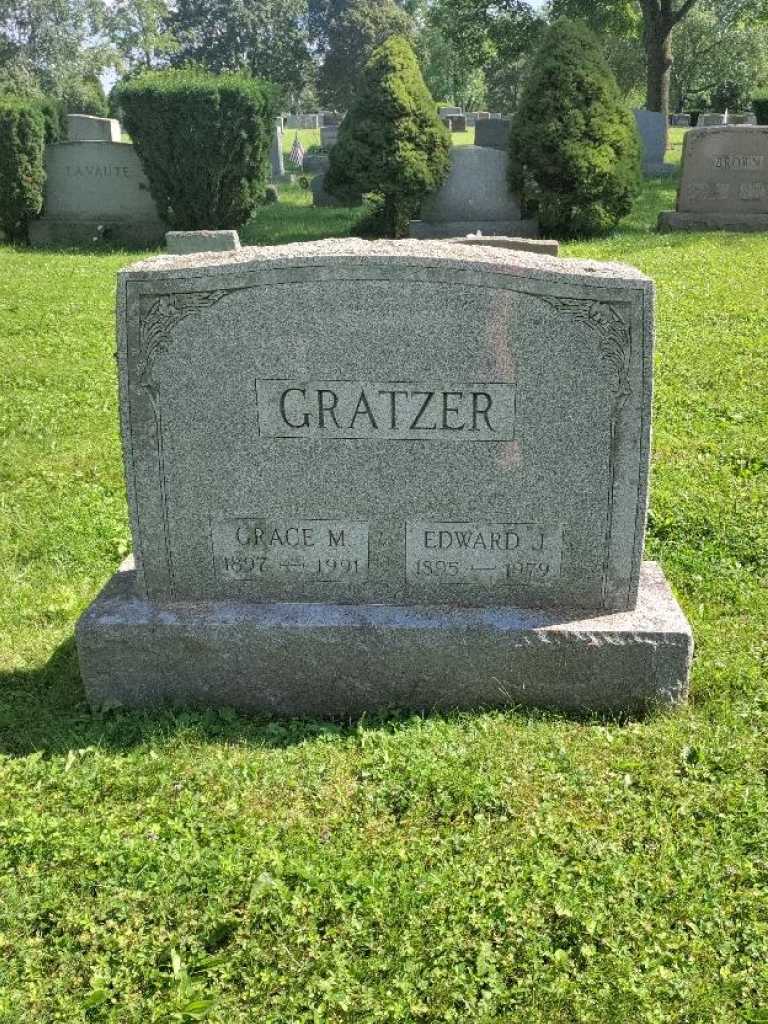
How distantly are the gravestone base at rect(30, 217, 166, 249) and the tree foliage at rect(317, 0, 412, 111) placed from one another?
40.4 m

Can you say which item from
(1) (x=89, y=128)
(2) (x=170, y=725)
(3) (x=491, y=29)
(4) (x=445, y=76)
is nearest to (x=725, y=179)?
(3) (x=491, y=29)

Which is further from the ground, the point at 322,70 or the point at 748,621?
the point at 322,70

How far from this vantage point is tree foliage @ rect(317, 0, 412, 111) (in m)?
51.7

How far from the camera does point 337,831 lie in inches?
112

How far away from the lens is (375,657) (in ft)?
11.2

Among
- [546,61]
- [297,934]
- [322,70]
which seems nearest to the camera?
Result: [297,934]

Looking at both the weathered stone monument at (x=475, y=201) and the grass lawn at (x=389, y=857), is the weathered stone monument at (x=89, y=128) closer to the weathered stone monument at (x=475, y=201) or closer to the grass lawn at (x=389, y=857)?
the weathered stone monument at (x=475, y=201)

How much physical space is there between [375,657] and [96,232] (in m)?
12.6

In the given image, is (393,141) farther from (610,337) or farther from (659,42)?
(610,337)

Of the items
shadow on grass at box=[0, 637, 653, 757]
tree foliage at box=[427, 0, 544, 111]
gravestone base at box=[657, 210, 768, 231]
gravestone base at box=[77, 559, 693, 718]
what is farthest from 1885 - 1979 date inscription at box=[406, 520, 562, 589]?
tree foliage at box=[427, 0, 544, 111]

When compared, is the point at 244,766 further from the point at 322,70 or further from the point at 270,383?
A: the point at 322,70

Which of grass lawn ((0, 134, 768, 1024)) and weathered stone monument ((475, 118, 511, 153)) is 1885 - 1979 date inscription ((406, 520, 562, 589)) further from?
weathered stone monument ((475, 118, 511, 153))

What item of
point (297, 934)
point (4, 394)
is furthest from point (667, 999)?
point (4, 394)

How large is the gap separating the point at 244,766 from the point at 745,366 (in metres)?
5.21
